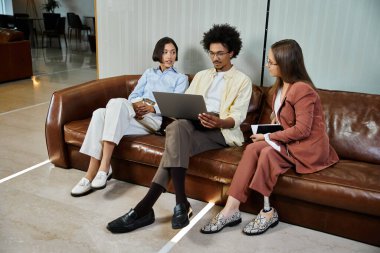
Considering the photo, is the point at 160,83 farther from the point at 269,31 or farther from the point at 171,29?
the point at 269,31

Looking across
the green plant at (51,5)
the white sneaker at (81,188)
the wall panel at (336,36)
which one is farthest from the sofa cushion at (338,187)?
the green plant at (51,5)

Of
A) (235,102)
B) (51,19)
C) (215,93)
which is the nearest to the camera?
(235,102)

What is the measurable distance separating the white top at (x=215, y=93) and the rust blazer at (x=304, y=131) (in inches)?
21.0

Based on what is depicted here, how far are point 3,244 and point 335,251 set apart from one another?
1732mm

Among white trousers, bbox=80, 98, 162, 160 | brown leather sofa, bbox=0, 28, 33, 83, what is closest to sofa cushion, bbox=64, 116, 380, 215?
white trousers, bbox=80, 98, 162, 160

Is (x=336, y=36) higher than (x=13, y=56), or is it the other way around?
(x=336, y=36)

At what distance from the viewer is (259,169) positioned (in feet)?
6.70

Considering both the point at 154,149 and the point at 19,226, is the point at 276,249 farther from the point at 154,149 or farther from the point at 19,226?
the point at 19,226

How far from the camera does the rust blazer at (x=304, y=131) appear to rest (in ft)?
6.75

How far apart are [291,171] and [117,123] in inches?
45.0

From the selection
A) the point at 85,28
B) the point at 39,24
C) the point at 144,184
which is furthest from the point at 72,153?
the point at 39,24

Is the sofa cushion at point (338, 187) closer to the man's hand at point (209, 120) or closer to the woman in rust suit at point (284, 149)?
the woman in rust suit at point (284, 149)

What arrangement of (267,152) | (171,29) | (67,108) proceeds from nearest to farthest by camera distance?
(267,152) < (67,108) < (171,29)

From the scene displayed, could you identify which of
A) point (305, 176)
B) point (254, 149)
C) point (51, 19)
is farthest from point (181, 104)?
point (51, 19)
